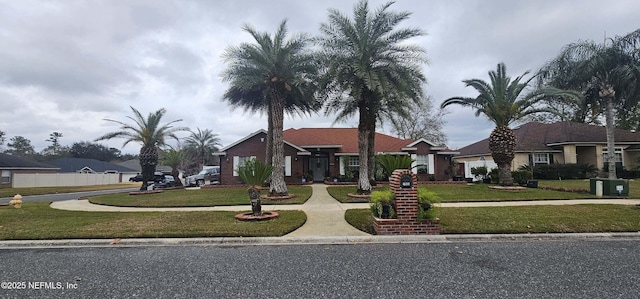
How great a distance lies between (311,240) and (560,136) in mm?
28646

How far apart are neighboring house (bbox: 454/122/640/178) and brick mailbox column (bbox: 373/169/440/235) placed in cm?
2303

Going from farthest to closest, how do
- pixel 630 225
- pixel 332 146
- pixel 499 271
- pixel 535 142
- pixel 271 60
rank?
1. pixel 535 142
2. pixel 332 146
3. pixel 271 60
4. pixel 630 225
5. pixel 499 271

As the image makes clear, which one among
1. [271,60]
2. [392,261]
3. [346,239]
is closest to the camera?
[392,261]

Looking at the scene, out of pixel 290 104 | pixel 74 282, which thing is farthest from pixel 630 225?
pixel 290 104

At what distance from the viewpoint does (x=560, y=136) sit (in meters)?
27.7

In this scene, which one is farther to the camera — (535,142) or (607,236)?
(535,142)

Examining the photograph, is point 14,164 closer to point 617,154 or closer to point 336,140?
point 336,140

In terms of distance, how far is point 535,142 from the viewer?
2797 centimetres

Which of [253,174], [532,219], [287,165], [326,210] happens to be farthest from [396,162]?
[287,165]

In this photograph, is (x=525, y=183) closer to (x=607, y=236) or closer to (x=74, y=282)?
(x=607, y=236)

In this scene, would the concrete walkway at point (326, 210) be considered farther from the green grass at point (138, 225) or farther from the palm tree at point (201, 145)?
the palm tree at point (201, 145)

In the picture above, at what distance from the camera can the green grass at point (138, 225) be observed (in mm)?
8027

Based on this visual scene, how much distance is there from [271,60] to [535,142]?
2362 centimetres

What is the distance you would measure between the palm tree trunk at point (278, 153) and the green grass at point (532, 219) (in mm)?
5858
